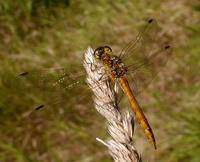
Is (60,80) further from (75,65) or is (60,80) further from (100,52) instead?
(75,65)

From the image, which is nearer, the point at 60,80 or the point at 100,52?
the point at 100,52

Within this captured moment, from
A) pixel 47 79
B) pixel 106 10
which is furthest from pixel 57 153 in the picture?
pixel 47 79

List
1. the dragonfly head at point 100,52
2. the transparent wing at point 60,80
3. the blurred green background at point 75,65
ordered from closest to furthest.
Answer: the dragonfly head at point 100,52 < the transparent wing at point 60,80 < the blurred green background at point 75,65

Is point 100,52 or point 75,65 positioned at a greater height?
point 75,65

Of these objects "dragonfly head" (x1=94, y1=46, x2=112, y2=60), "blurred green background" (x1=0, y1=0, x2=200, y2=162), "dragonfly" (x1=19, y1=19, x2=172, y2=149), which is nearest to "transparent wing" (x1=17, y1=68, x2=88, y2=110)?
"dragonfly" (x1=19, y1=19, x2=172, y2=149)

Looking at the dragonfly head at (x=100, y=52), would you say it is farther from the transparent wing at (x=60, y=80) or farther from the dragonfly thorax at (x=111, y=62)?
the transparent wing at (x=60, y=80)

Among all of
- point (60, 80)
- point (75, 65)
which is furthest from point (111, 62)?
point (75, 65)

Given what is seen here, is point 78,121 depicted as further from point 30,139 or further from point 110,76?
point 110,76

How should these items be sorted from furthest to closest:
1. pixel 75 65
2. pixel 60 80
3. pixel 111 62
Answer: pixel 75 65
pixel 60 80
pixel 111 62

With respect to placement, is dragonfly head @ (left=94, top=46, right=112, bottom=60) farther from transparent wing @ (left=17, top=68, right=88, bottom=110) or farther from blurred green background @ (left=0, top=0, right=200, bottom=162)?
blurred green background @ (left=0, top=0, right=200, bottom=162)

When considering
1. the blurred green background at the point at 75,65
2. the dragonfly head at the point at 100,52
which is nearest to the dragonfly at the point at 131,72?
the dragonfly head at the point at 100,52
